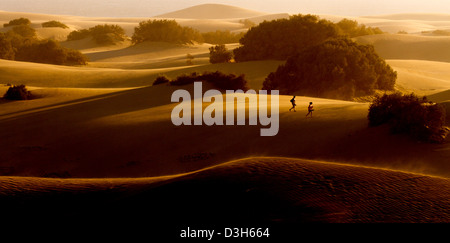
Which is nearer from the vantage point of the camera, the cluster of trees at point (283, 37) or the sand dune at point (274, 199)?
the sand dune at point (274, 199)

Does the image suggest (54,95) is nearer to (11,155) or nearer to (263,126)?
(11,155)

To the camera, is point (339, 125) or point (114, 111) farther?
point (114, 111)

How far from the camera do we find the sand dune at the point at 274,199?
12.8 feet

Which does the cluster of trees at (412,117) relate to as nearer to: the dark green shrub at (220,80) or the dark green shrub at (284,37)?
the dark green shrub at (220,80)

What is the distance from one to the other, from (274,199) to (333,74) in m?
24.0

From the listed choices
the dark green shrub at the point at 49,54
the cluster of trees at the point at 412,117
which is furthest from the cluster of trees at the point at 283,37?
the cluster of trees at the point at 412,117

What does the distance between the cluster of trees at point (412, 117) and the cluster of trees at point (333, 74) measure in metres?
14.8

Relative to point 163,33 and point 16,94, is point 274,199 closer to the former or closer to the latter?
point 16,94

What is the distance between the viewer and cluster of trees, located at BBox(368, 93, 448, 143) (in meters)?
11.3

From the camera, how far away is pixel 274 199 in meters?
4.12

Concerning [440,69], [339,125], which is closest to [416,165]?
[339,125]

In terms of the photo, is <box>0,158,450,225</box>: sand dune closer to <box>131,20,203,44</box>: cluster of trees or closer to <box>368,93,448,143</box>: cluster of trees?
<box>368,93,448,143</box>: cluster of trees

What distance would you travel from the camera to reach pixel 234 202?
417cm
